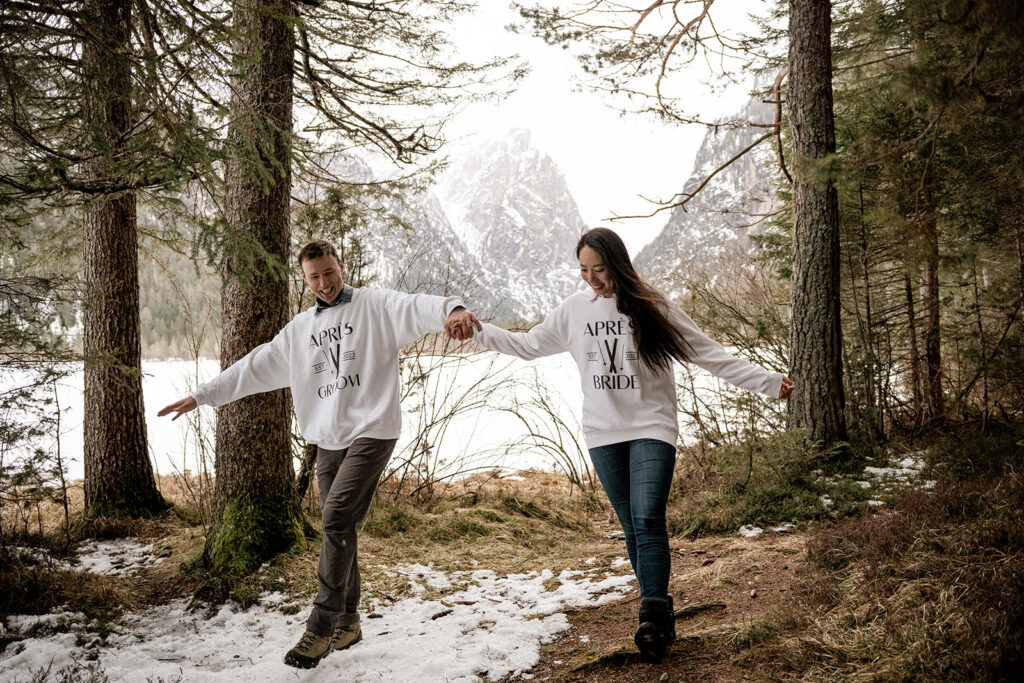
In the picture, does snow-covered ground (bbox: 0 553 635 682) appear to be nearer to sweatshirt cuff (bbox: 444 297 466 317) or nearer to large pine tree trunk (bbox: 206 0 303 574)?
large pine tree trunk (bbox: 206 0 303 574)

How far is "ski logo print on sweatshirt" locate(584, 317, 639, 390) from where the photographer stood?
3482 mm

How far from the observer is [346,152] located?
8.00 m

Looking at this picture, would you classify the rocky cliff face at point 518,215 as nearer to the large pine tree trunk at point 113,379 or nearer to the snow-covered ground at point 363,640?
the large pine tree trunk at point 113,379

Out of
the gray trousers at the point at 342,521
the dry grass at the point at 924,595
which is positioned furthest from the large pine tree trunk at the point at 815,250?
the gray trousers at the point at 342,521

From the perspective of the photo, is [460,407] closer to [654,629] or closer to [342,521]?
[342,521]

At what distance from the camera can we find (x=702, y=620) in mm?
3945

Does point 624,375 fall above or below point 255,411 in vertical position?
above

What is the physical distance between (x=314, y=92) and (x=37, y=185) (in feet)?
11.5

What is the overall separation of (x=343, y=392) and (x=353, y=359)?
0.61 feet

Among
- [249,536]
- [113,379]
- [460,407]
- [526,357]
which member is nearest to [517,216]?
[460,407]

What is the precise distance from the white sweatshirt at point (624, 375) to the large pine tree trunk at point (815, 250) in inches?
138

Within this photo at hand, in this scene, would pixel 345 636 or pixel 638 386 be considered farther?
pixel 345 636

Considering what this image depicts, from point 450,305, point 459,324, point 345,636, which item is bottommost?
point 345,636

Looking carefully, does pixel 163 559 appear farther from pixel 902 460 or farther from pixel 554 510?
pixel 902 460
